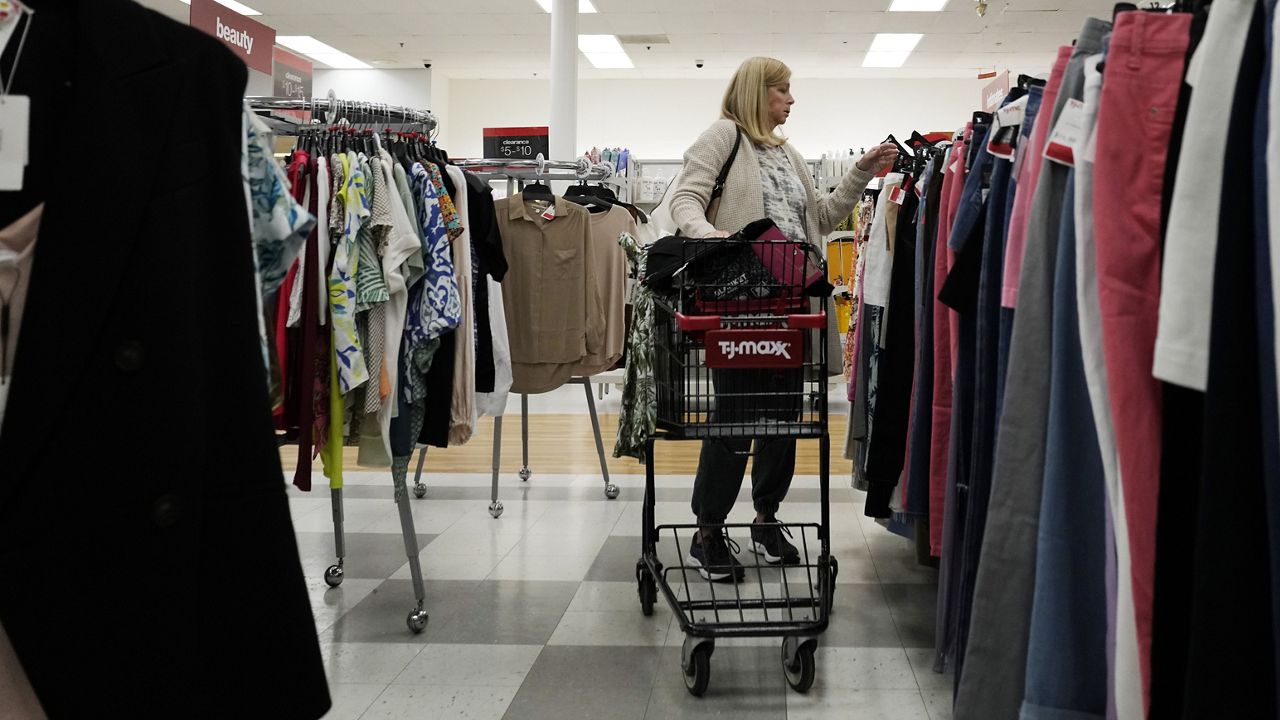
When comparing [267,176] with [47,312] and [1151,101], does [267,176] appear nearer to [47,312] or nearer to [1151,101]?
[47,312]

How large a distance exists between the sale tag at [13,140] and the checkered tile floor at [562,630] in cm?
164

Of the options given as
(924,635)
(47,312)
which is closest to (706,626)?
(924,635)

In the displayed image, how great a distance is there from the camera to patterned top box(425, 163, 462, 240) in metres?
2.88

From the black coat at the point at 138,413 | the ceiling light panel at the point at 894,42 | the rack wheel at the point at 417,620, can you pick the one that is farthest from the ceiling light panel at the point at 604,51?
the black coat at the point at 138,413

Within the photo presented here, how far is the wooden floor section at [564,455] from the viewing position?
536 cm

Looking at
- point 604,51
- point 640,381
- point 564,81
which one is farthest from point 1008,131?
point 604,51

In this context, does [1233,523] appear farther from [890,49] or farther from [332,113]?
[890,49]

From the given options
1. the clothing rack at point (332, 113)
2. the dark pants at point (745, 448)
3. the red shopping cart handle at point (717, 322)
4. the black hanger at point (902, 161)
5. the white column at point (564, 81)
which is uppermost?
the white column at point (564, 81)

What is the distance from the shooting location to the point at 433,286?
2.78 metres

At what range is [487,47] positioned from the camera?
12555mm

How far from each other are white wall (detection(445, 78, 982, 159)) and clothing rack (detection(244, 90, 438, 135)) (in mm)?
11492

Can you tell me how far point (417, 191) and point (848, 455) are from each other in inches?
76.6

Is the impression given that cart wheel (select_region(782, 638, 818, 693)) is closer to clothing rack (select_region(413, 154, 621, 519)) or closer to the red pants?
the red pants

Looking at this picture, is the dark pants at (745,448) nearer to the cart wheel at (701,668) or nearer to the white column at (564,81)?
the cart wheel at (701,668)
